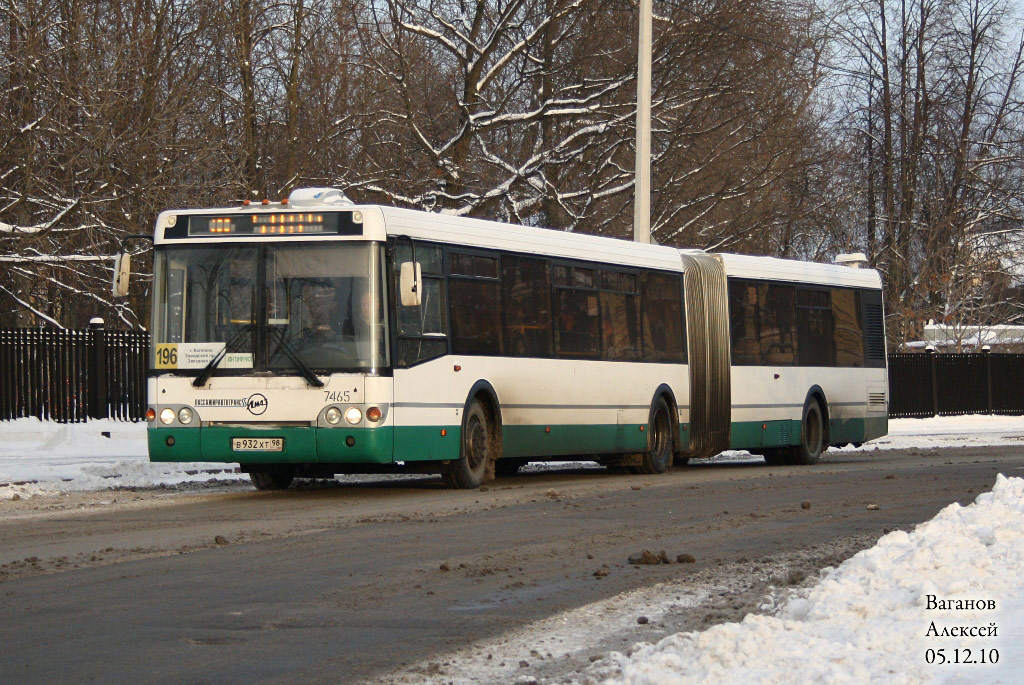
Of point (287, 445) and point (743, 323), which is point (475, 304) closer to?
point (287, 445)

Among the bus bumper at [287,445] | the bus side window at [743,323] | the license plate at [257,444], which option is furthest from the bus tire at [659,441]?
the license plate at [257,444]

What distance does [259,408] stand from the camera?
1565cm

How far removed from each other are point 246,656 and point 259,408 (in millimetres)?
8691

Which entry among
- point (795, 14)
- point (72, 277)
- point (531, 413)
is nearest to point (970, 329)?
point (795, 14)

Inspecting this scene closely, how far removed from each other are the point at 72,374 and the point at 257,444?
1249cm

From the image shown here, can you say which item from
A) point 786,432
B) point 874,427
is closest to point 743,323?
point 786,432

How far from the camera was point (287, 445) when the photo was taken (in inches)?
612

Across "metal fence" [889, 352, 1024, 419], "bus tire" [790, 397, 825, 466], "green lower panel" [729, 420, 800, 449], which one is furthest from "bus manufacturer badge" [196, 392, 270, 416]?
"metal fence" [889, 352, 1024, 419]

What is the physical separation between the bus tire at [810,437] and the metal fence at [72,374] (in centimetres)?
1042

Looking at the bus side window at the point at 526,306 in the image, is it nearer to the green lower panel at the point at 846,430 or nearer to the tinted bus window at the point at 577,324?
the tinted bus window at the point at 577,324

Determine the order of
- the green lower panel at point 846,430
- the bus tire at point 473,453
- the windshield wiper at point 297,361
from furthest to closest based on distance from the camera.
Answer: the green lower panel at point 846,430 < the bus tire at point 473,453 < the windshield wiper at point 297,361

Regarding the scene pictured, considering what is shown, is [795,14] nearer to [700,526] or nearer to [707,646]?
[700,526]

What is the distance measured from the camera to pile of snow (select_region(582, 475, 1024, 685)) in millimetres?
5969

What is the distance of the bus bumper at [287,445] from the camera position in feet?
50.4
